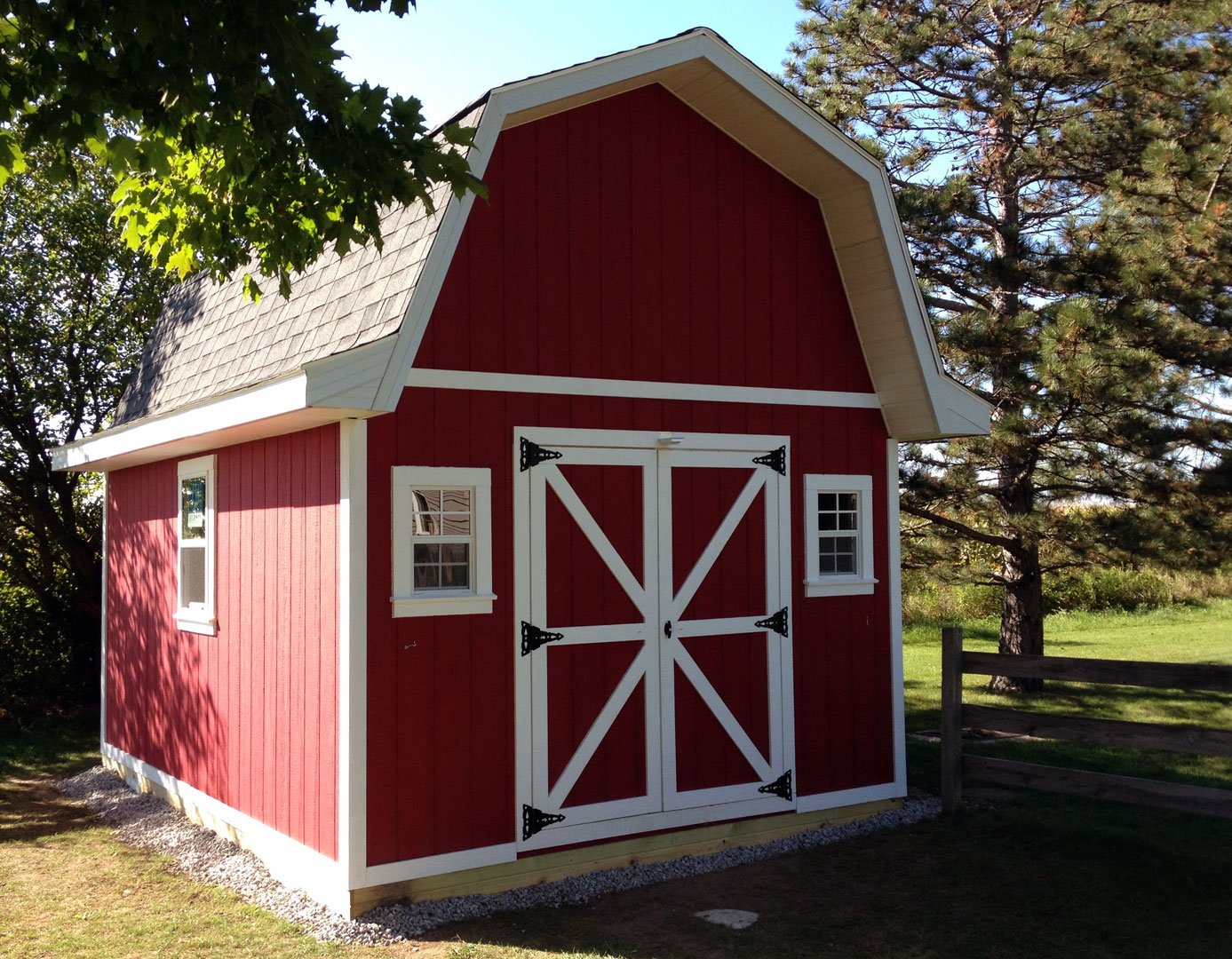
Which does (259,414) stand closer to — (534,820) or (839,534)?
(534,820)

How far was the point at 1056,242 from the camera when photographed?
43.3 feet

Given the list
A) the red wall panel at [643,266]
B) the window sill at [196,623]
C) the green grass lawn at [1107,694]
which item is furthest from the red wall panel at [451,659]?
the green grass lawn at [1107,694]

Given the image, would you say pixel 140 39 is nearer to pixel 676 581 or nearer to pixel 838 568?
pixel 676 581

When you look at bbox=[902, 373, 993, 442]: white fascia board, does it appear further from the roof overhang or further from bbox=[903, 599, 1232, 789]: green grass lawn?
the roof overhang

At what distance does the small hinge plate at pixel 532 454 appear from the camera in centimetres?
711

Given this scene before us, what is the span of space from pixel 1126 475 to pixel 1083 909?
7.03m

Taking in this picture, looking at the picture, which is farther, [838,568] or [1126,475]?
[1126,475]

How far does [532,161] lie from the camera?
729 cm

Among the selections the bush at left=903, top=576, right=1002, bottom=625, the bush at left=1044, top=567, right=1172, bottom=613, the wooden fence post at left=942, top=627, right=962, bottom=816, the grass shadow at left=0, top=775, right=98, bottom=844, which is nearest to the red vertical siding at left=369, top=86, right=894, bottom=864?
the wooden fence post at left=942, top=627, right=962, bottom=816

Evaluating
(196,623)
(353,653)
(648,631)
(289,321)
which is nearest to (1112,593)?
(648,631)

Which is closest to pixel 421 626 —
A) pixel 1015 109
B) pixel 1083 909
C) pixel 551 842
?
pixel 551 842

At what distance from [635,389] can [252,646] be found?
3.19 metres

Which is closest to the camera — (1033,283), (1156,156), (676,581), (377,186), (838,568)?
(377,186)

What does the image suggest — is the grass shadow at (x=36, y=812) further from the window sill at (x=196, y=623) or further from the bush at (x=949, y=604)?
the bush at (x=949, y=604)
